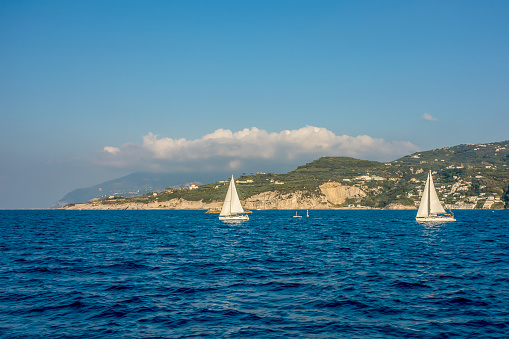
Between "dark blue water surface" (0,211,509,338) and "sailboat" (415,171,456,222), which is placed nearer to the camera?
"dark blue water surface" (0,211,509,338)

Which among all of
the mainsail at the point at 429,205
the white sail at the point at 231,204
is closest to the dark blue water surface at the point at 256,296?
the mainsail at the point at 429,205

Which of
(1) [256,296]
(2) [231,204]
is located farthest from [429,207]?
(1) [256,296]

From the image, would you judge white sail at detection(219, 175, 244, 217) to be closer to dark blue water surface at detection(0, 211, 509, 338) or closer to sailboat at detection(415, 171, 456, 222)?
sailboat at detection(415, 171, 456, 222)

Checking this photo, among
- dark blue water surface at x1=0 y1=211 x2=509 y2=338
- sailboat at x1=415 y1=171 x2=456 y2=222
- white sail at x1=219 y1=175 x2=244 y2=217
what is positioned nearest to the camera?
dark blue water surface at x1=0 y1=211 x2=509 y2=338

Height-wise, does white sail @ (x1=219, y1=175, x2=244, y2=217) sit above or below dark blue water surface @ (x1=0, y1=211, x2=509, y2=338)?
above

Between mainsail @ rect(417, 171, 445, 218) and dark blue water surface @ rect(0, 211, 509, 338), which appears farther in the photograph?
mainsail @ rect(417, 171, 445, 218)

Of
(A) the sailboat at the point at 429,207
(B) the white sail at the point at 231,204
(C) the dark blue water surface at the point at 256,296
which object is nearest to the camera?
(C) the dark blue water surface at the point at 256,296

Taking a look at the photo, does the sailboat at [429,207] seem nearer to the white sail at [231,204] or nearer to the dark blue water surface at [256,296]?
the white sail at [231,204]

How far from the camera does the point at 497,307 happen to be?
68.7 ft

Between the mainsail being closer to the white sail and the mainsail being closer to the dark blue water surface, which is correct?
the white sail

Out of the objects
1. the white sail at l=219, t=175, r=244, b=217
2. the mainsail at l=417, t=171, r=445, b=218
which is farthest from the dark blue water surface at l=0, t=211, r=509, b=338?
the white sail at l=219, t=175, r=244, b=217

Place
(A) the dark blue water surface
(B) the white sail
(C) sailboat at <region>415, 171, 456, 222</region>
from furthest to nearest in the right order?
(B) the white sail → (C) sailboat at <region>415, 171, 456, 222</region> → (A) the dark blue water surface

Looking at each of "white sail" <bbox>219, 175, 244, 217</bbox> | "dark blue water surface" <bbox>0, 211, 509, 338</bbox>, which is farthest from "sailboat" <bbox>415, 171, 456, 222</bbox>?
"dark blue water surface" <bbox>0, 211, 509, 338</bbox>

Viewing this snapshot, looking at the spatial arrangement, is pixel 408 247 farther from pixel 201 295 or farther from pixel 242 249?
pixel 201 295
